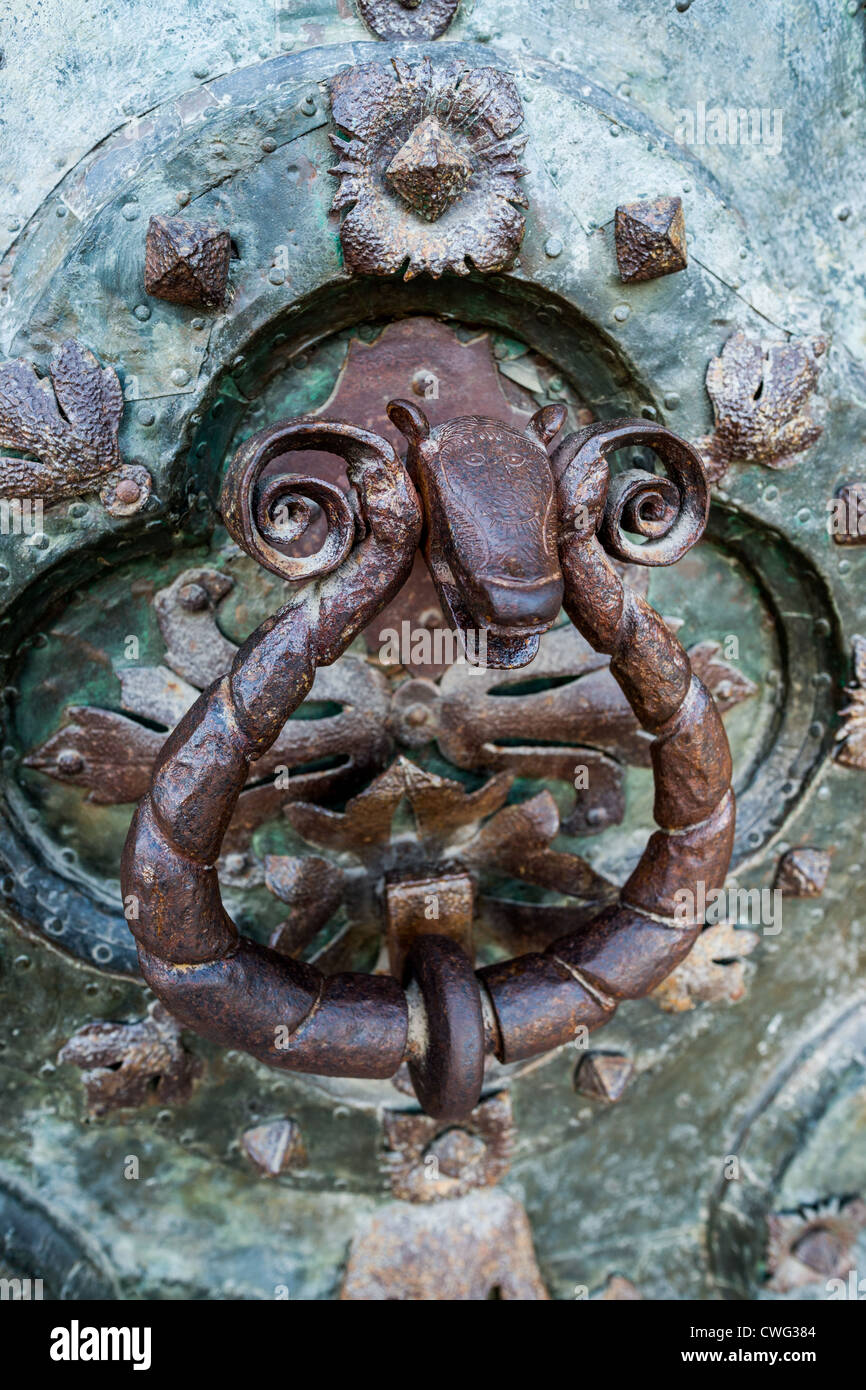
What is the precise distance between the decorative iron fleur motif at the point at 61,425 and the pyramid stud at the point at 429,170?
0.95 feet

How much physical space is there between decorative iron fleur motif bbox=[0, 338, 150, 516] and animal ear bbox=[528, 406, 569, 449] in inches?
14.0

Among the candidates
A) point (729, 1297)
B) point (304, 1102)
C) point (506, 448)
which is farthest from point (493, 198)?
point (729, 1297)

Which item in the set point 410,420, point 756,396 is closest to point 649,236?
point 756,396

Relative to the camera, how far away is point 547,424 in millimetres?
875

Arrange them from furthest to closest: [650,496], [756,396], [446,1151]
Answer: [446,1151] → [756,396] → [650,496]

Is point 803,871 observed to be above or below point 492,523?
below

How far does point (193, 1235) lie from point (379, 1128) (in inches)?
10.4

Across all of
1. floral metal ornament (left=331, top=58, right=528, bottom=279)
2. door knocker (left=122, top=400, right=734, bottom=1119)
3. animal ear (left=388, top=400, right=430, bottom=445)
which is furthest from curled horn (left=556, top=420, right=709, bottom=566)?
floral metal ornament (left=331, top=58, right=528, bottom=279)

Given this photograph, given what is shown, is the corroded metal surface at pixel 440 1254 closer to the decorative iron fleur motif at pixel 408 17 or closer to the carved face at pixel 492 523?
the carved face at pixel 492 523

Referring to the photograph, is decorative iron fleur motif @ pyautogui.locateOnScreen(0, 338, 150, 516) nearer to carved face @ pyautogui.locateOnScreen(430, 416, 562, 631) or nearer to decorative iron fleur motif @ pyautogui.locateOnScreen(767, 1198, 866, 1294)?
carved face @ pyautogui.locateOnScreen(430, 416, 562, 631)

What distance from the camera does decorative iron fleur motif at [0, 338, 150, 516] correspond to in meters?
0.92

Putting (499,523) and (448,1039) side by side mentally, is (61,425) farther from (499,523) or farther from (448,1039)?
(448,1039)

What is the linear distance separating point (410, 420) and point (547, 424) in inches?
4.6

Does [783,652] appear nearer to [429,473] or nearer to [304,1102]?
[429,473]
